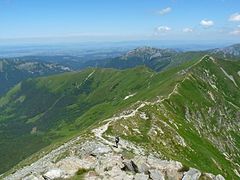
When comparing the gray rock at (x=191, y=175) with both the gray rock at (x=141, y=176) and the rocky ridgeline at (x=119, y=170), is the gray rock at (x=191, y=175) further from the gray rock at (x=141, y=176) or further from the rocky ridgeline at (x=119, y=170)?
the gray rock at (x=141, y=176)

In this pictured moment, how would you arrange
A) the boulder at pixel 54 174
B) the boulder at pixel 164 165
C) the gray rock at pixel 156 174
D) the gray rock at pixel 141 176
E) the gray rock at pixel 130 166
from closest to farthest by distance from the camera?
the gray rock at pixel 141 176 < the gray rock at pixel 156 174 < the boulder at pixel 54 174 < the boulder at pixel 164 165 < the gray rock at pixel 130 166

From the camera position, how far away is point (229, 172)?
162 m

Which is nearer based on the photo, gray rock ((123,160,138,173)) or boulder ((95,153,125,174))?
boulder ((95,153,125,174))

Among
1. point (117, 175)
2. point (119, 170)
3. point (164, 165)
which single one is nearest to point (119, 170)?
point (119, 170)

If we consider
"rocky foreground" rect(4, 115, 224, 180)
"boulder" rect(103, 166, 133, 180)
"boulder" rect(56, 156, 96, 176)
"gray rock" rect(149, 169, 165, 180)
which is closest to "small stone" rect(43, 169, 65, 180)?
"rocky foreground" rect(4, 115, 224, 180)

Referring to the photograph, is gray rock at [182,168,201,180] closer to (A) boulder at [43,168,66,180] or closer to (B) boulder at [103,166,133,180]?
(B) boulder at [103,166,133,180]

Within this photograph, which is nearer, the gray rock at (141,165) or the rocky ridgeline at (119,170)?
the rocky ridgeline at (119,170)

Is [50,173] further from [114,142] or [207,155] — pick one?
[207,155]

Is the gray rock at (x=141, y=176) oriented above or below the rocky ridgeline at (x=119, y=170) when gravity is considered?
above

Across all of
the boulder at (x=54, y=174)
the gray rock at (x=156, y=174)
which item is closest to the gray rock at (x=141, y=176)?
the gray rock at (x=156, y=174)

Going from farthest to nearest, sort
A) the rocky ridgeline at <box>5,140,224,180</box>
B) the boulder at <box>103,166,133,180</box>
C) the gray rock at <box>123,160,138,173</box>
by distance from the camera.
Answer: the gray rock at <box>123,160,138,173</box> → the rocky ridgeline at <box>5,140,224,180</box> → the boulder at <box>103,166,133,180</box>

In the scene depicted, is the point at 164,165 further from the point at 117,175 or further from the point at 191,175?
the point at 117,175

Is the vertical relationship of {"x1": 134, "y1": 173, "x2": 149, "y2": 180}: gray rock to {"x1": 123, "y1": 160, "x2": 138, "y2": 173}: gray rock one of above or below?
above

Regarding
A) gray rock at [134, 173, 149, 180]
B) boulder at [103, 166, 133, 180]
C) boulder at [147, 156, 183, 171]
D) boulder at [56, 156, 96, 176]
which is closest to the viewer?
gray rock at [134, 173, 149, 180]
